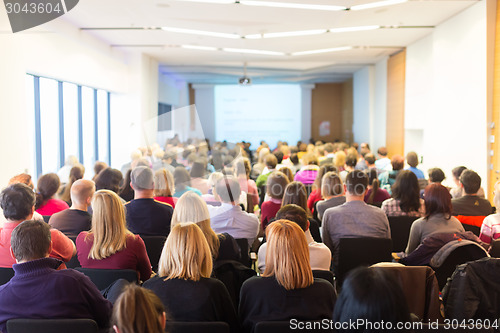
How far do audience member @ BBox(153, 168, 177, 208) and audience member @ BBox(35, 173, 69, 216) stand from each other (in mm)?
954

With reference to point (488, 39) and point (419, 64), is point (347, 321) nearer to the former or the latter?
point (488, 39)

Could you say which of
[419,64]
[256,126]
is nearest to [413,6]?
[419,64]

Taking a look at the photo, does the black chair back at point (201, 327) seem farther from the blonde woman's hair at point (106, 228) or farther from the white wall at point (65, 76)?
the white wall at point (65, 76)

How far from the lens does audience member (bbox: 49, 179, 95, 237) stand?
378 centimetres

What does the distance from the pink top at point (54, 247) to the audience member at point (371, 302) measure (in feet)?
7.42

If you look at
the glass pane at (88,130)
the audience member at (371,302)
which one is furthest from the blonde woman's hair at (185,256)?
the glass pane at (88,130)

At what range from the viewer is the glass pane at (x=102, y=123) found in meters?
11.8

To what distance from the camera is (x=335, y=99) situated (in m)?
21.5

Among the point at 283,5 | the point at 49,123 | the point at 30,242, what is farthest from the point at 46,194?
the point at 49,123

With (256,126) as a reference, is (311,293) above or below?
below

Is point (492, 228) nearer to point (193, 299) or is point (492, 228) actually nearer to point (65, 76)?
Result: point (193, 299)

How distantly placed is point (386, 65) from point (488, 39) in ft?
20.9

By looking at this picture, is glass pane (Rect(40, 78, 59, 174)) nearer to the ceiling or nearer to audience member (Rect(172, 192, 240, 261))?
the ceiling

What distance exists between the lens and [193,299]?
226 cm
